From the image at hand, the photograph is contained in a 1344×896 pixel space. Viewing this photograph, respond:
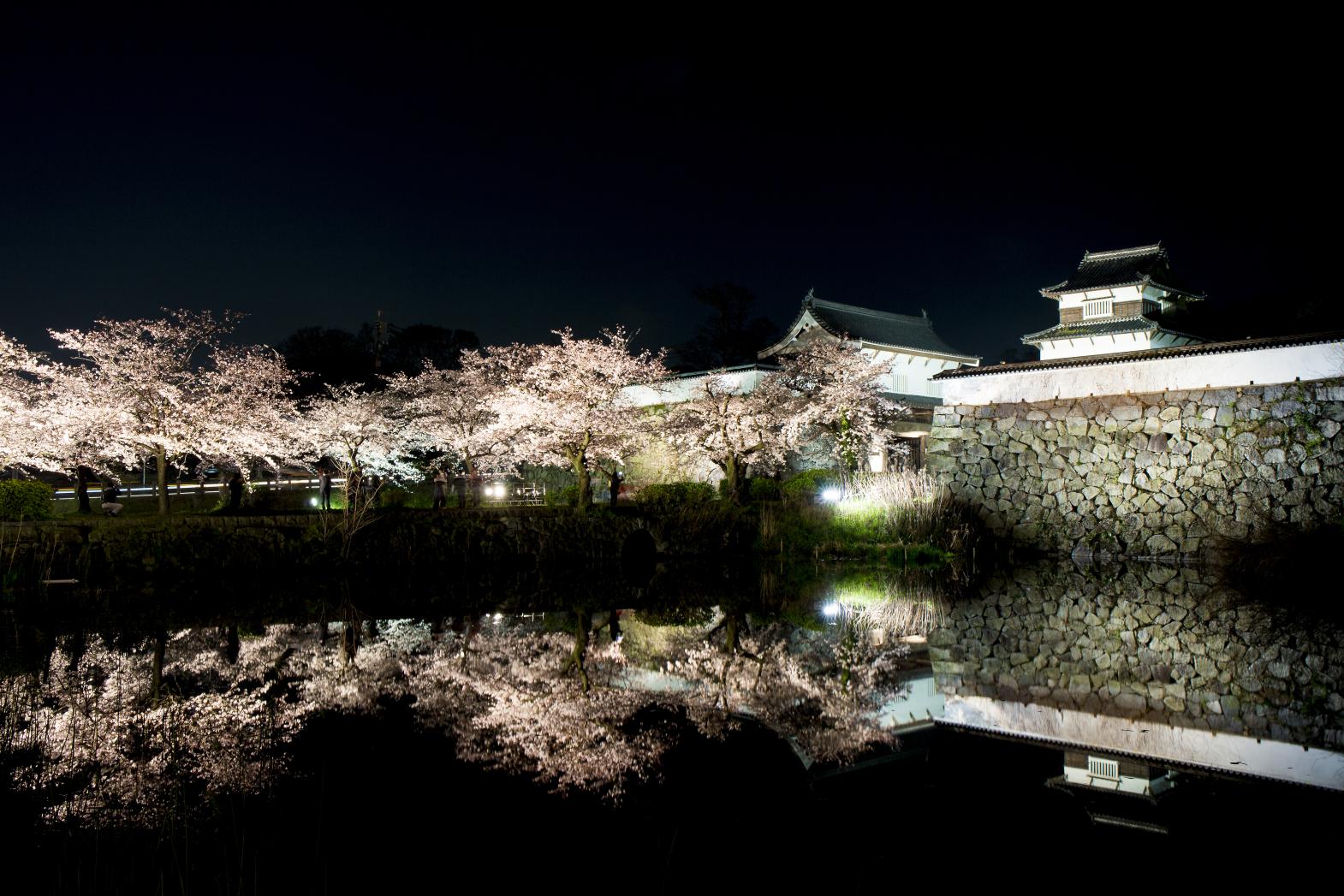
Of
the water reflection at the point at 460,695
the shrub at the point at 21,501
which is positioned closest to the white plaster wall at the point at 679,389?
the shrub at the point at 21,501

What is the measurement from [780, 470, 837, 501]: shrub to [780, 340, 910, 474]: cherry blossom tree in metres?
0.52

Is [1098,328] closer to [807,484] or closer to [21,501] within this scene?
[807,484]

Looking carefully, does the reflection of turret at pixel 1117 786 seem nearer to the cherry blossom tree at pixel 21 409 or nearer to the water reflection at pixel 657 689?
the water reflection at pixel 657 689

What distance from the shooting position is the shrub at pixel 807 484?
2236cm

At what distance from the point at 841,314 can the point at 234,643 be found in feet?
89.6

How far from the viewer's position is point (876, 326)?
3478cm

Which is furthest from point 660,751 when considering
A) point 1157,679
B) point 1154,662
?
point 1154,662

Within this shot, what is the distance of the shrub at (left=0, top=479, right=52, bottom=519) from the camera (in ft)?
56.3

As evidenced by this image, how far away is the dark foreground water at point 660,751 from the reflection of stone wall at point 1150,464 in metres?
7.09

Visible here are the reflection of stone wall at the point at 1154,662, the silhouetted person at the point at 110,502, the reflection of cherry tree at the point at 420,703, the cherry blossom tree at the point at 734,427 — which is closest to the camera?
the reflection of cherry tree at the point at 420,703

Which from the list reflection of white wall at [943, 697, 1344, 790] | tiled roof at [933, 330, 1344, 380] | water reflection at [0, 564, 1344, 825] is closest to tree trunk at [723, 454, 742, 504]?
tiled roof at [933, 330, 1344, 380]

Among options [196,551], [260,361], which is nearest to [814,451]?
[260,361]

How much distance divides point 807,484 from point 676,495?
4371mm

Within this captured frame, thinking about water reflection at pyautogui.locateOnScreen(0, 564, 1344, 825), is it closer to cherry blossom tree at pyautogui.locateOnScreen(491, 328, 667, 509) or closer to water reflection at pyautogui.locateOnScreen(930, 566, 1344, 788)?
water reflection at pyautogui.locateOnScreen(930, 566, 1344, 788)
